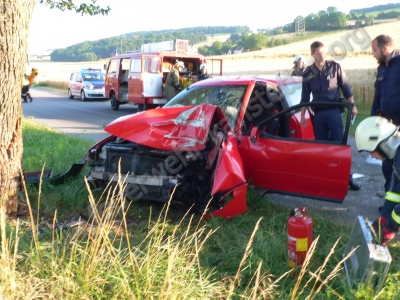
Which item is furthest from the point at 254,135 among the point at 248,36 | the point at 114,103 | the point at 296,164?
the point at 248,36

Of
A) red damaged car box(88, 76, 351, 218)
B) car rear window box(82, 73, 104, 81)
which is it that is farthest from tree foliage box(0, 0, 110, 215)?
car rear window box(82, 73, 104, 81)

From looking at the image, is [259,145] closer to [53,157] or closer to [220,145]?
[220,145]

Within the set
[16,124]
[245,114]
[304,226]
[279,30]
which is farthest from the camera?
[279,30]

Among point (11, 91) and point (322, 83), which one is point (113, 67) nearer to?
point (322, 83)

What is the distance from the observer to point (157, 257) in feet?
9.98

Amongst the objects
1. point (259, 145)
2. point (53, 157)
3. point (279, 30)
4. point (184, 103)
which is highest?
point (279, 30)

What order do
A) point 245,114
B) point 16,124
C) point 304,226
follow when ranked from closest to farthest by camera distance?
point 304,226, point 16,124, point 245,114

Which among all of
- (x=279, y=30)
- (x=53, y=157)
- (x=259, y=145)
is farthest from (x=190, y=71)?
(x=279, y=30)

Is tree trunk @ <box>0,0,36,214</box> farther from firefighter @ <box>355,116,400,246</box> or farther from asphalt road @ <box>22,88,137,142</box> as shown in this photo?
asphalt road @ <box>22,88,137,142</box>

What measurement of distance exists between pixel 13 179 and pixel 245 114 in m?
2.65

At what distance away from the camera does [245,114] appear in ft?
17.1

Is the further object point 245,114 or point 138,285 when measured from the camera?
point 245,114

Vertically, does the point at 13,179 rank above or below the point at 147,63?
below

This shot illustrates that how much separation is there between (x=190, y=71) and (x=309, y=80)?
9708mm
